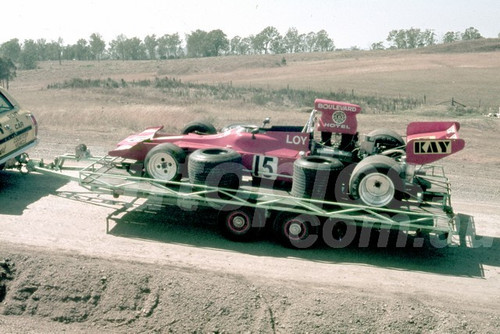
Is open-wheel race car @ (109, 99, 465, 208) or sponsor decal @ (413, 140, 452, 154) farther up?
sponsor decal @ (413, 140, 452, 154)

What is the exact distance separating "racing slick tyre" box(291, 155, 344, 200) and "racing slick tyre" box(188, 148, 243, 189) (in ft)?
3.51

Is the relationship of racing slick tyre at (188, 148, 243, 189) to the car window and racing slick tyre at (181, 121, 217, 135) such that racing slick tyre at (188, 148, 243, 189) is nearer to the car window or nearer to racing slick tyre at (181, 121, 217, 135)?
racing slick tyre at (181, 121, 217, 135)

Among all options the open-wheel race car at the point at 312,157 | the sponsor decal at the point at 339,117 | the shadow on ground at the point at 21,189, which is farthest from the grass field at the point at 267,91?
the sponsor decal at the point at 339,117

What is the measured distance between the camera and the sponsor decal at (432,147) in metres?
8.07

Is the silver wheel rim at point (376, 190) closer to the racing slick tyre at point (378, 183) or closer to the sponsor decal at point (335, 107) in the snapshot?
the racing slick tyre at point (378, 183)

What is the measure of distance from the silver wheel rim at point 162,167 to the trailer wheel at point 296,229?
2.23 meters

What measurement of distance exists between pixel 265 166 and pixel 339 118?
5.93 feet

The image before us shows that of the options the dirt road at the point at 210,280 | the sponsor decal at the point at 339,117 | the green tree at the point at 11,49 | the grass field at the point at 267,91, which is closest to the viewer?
the dirt road at the point at 210,280

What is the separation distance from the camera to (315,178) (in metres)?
7.95

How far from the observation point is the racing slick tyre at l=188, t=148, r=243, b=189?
8117 mm

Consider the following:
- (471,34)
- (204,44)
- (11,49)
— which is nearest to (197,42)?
(204,44)

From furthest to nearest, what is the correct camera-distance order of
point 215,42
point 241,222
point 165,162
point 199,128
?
point 215,42, point 199,128, point 165,162, point 241,222

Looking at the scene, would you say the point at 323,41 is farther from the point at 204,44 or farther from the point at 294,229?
the point at 294,229

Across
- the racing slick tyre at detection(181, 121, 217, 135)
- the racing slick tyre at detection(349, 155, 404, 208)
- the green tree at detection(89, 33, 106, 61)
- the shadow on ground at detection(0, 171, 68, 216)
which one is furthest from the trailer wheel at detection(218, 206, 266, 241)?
the green tree at detection(89, 33, 106, 61)
